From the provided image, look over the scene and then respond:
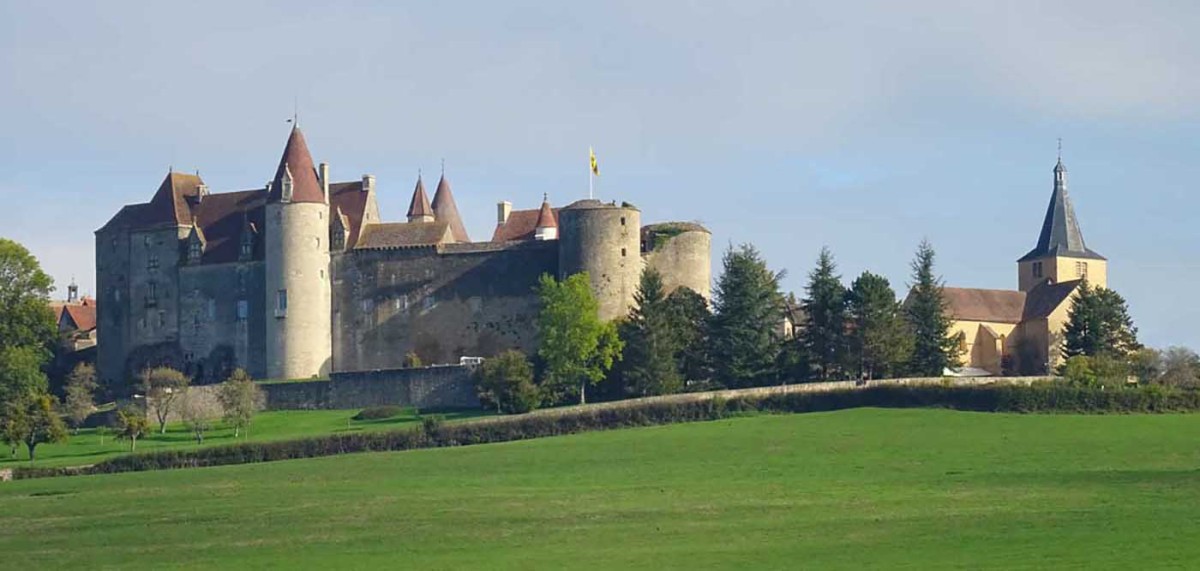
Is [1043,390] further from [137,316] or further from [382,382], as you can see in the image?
[137,316]

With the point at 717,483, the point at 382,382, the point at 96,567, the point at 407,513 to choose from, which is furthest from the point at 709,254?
the point at 96,567

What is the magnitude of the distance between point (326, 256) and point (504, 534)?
4625 centimetres

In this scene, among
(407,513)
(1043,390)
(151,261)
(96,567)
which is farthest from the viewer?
(151,261)

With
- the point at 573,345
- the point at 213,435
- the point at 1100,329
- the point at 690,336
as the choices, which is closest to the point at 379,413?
the point at 213,435

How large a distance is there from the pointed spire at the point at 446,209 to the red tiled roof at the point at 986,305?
2190 cm

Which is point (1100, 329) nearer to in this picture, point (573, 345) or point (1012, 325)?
point (1012, 325)

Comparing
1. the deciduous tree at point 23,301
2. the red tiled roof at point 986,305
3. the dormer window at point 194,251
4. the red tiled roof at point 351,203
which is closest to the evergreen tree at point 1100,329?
the red tiled roof at point 986,305

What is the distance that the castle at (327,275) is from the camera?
8688 centimetres

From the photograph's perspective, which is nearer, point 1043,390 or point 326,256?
point 1043,390

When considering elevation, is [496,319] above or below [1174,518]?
above

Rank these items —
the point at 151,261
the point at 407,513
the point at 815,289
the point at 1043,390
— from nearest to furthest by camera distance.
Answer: the point at 407,513 < the point at 1043,390 < the point at 815,289 < the point at 151,261

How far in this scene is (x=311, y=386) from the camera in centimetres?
8419

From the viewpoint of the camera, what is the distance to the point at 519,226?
311 ft

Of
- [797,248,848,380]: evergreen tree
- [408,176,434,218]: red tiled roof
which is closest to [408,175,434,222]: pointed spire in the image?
[408,176,434,218]: red tiled roof
